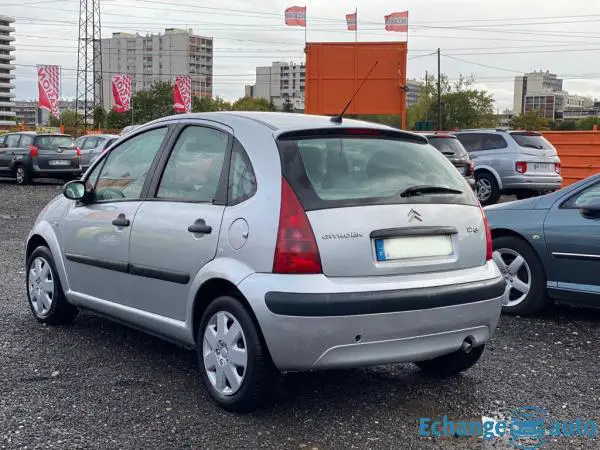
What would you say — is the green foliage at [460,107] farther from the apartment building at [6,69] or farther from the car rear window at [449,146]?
the apartment building at [6,69]

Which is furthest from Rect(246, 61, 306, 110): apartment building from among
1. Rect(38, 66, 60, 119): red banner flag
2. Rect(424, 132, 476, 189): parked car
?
Rect(424, 132, 476, 189): parked car

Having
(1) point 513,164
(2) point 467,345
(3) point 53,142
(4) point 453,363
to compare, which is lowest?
(4) point 453,363

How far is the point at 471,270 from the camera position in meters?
4.34

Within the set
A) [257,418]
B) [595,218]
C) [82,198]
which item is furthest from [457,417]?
[82,198]

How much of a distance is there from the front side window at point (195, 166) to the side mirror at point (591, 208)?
309cm

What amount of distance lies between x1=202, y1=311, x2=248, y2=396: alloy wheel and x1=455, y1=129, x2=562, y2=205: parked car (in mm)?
13685

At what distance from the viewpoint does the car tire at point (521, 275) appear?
6.41 m

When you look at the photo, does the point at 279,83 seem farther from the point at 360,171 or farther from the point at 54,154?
the point at 360,171

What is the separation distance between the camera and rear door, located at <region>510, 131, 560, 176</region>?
17.0 metres

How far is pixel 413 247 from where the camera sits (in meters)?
4.09

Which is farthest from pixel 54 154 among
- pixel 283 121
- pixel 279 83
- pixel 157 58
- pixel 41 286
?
pixel 157 58

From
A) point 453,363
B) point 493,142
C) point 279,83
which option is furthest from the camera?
point 279,83

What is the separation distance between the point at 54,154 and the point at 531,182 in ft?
45.5

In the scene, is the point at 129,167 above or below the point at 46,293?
above
